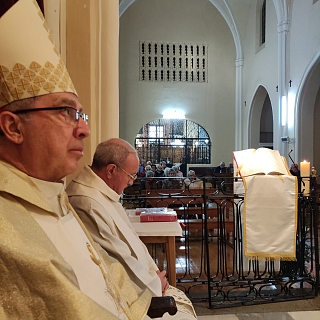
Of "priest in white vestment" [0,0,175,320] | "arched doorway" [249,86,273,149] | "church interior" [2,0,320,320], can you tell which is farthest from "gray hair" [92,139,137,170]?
"arched doorway" [249,86,273,149]

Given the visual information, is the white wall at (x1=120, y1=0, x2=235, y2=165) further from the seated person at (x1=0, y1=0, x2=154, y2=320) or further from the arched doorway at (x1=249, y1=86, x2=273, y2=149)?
the seated person at (x1=0, y1=0, x2=154, y2=320)

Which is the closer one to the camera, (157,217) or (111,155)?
(111,155)

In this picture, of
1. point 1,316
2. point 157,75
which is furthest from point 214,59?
point 1,316

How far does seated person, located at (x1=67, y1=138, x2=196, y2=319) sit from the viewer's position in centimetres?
177

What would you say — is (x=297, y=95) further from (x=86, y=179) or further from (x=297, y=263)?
(x=86, y=179)

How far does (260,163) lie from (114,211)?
6.34ft

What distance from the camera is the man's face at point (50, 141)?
107 cm

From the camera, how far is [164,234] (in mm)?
2553

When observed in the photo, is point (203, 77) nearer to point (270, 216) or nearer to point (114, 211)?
point (270, 216)

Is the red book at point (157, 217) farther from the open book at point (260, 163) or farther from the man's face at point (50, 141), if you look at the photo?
the man's face at point (50, 141)

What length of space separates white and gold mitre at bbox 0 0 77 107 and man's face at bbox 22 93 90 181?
5cm

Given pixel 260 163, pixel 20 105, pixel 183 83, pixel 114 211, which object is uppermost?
pixel 183 83

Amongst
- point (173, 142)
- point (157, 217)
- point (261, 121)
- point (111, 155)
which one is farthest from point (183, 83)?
point (111, 155)

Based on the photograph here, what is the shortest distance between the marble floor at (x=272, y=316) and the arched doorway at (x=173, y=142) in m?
11.8
